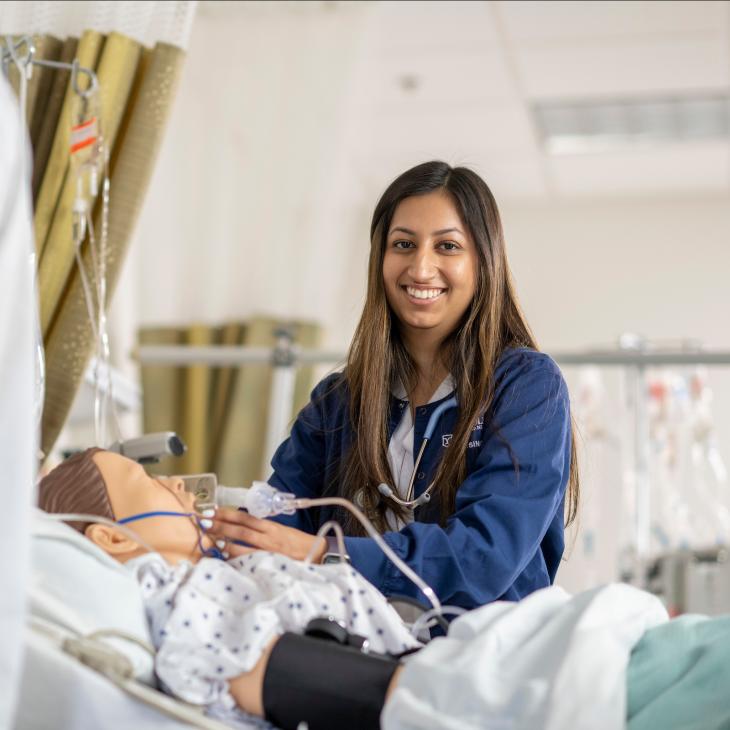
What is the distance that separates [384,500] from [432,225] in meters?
0.50

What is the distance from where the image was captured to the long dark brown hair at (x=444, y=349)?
194 centimetres

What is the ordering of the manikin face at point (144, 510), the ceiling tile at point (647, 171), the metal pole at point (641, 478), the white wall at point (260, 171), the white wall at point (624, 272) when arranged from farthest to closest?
the white wall at point (624, 272) → the ceiling tile at point (647, 171) → the white wall at point (260, 171) → the metal pole at point (641, 478) → the manikin face at point (144, 510)

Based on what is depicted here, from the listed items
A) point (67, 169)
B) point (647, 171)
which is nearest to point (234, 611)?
point (67, 169)

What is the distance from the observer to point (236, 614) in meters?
1.44

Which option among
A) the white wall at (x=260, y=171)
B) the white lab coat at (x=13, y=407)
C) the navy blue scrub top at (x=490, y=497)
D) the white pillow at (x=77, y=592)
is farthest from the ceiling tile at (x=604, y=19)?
the white lab coat at (x=13, y=407)

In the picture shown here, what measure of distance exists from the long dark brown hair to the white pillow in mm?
670

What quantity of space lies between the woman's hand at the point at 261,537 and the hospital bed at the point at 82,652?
0.29m

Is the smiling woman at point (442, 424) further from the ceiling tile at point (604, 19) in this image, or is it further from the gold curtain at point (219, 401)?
the ceiling tile at point (604, 19)

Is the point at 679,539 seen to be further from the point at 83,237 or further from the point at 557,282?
the point at 83,237

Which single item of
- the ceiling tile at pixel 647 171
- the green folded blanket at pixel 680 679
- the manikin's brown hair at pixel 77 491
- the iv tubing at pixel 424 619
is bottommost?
the iv tubing at pixel 424 619

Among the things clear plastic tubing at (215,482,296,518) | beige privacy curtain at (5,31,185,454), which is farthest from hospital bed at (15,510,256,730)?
beige privacy curtain at (5,31,185,454)

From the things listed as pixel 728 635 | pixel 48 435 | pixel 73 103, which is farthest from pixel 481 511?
pixel 73 103

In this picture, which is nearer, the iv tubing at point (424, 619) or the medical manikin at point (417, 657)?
the medical manikin at point (417, 657)

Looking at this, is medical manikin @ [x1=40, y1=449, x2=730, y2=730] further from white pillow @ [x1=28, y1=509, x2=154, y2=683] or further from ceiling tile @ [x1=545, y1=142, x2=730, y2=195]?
ceiling tile @ [x1=545, y1=142, x2=730, y2=195]
